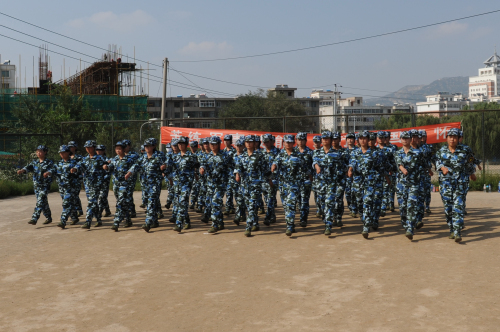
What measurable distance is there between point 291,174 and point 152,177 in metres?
3.13

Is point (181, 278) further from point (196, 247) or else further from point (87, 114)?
point (87, 114)

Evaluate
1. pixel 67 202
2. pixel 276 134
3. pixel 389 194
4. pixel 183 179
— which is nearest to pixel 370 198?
pixel 389 194

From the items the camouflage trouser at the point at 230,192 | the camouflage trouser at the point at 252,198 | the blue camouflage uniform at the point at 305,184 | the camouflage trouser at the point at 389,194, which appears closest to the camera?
the camouflage trouser at the point at 252,198

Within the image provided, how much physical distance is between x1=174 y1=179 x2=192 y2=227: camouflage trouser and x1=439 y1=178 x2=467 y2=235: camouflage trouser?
5222mm

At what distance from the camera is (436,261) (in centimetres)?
757

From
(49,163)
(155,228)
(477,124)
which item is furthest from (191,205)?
(477,124)

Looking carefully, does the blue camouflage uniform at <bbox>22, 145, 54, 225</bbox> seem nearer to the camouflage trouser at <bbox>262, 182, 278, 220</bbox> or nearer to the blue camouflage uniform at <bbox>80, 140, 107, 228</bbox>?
the blue camouflage uniform at <bbox>80, 140, 107, 228</bbox>

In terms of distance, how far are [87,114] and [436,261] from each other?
33.6 m

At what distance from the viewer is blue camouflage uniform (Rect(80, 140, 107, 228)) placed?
11.3 m

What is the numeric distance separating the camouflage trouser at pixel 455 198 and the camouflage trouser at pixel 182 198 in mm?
5222

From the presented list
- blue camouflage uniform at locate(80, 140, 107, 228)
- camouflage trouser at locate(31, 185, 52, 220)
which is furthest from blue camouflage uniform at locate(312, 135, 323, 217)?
camouflage trouser at locate(31, 185, 52, 220)

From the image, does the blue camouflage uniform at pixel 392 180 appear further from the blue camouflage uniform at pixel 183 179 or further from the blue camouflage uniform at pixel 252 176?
the blue camouflage uniform at pixel 183 179

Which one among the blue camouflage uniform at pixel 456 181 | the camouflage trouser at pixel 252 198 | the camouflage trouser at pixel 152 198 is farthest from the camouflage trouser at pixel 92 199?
the blue camouflage uniform at pixel 456 181

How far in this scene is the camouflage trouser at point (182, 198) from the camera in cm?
1038
